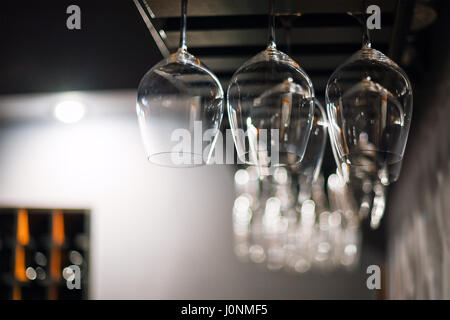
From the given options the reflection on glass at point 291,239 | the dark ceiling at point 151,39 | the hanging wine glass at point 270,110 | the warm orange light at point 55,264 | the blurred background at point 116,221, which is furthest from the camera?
the warm orange light at point 55,264

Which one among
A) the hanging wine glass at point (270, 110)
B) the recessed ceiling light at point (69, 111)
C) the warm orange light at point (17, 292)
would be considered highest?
the recessed ceiling light at point (69, 111)

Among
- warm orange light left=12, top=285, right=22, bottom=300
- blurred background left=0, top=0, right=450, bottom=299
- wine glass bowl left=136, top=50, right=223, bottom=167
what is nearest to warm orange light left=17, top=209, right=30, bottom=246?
blurred background left=0, top=0, right=450, bottom=299

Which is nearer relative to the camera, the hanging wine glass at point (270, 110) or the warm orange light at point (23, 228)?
the hanging wine glass at point (270, 110)

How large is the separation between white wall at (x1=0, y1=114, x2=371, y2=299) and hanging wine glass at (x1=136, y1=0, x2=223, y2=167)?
159 inches

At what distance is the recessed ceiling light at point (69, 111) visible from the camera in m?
4.69

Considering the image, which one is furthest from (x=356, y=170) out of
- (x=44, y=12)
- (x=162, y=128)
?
(x=44, y=12)

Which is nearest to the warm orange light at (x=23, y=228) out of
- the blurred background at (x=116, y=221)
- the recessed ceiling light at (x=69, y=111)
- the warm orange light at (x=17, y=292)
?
the blurred background at (x=116, y=221)

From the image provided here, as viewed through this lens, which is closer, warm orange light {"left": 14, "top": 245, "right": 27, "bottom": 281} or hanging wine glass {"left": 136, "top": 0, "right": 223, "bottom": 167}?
hanging wine glass {"left": 136, "top": 0, "right": 223, "bottom": 167}

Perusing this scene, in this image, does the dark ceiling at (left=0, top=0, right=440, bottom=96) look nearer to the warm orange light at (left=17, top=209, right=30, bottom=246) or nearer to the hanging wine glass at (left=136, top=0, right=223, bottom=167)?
the hanging wine glass at (left=136, top=0, right=223, bottom=167)

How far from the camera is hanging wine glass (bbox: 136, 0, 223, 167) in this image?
0.71 m

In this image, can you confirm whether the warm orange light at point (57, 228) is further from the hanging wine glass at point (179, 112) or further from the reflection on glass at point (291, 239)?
the hanging wine glass at point (179, 112)

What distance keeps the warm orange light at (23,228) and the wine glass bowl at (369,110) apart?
14.6 ft

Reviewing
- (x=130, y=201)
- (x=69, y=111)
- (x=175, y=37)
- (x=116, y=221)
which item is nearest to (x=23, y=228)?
(x=116, y=221)
